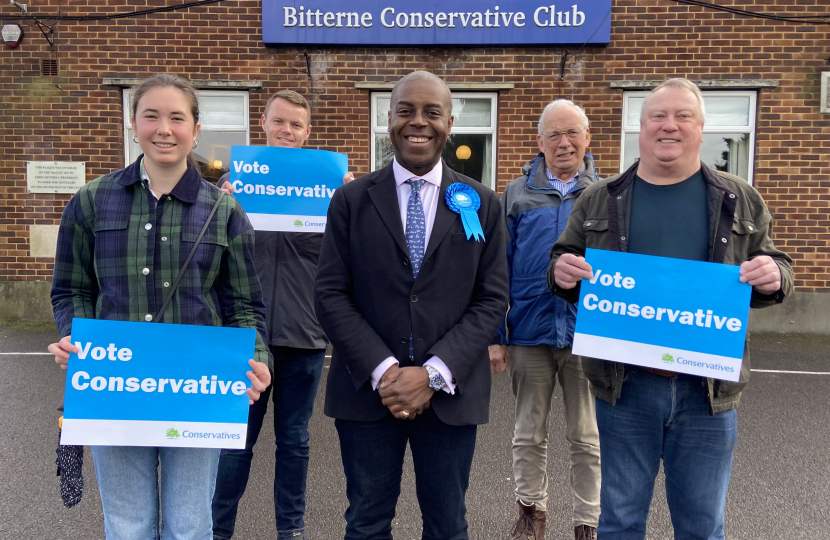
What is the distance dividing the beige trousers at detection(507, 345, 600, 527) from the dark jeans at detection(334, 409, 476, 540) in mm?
1026

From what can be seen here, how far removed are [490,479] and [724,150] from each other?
259 inches

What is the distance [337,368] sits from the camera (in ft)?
7.47

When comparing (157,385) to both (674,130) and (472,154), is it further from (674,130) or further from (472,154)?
(472,154)

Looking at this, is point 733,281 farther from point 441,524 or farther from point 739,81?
point 739,81

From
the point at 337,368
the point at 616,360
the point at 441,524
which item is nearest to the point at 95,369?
the point at 337,368

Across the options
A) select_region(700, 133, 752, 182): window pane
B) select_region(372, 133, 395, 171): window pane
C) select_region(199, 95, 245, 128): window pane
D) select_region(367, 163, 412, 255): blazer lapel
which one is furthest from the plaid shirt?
select_region(700, 133, 752, 182): window pane

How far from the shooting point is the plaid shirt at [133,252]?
2021 mm

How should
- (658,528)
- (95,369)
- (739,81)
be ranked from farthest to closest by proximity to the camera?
(739,81) → (658,528) → (95,369)

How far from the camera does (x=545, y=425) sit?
3221mm

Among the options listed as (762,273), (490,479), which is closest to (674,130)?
(762,273)

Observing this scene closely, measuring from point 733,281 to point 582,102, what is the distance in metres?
6.68

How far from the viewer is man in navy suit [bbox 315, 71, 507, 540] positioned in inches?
84.3

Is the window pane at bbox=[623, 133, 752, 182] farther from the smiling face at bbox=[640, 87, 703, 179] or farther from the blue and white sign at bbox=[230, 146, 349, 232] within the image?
the smiling face at bbox=[640, 87, 703, 179]

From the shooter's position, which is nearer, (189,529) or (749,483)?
(189,529)
